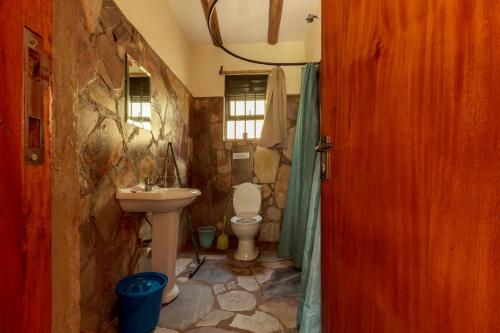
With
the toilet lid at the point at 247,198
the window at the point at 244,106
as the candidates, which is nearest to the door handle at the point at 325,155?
the toilet lid at the point at 247,198

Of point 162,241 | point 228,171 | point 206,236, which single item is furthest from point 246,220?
point 162,241

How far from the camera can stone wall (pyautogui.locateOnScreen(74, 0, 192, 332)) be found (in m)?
1.29

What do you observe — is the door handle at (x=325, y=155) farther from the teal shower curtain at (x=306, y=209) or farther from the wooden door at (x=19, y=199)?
the wooden door at (x=19, y=199)

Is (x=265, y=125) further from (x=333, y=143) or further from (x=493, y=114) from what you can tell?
(x=493, y=114)

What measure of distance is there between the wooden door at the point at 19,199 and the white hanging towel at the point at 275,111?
264cm

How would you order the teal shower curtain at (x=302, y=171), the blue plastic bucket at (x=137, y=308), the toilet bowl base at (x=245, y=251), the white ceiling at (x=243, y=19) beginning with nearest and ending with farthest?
the blue plastic bucket at (x=137, y=308), the teal shower curtain at (x=302, y=171), the white ceiling at (x=243, y=19), the toilet bowl base at (x=245, y=251)

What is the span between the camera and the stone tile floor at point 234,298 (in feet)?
5.18

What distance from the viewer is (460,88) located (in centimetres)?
37

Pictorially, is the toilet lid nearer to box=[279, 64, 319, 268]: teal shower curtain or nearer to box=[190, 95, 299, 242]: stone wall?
box=[190, 95, 299, 242]: stone wall

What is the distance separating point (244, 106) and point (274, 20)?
1.15 metres

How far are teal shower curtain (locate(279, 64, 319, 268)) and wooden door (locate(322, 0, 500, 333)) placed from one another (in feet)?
4.37

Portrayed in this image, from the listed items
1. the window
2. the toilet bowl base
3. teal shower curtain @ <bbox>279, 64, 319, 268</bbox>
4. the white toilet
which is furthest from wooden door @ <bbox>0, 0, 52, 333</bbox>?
the window

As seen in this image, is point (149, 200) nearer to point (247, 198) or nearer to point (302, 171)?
point (302, 171)

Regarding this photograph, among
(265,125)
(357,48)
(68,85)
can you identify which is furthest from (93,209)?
(265,125)
